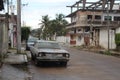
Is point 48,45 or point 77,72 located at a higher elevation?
point 48,45

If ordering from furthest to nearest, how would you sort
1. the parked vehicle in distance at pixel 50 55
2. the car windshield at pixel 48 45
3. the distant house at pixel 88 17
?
1. the distant house at pixel 88 17
2. the car windshield at pixel 48 45
3. the parked vehicle in distance at pixel 50 55

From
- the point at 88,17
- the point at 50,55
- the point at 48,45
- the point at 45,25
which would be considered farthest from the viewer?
the point at 45,25

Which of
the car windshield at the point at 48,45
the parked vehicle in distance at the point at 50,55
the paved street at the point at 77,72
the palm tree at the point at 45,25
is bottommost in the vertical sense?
the paved street at the point at 77,72

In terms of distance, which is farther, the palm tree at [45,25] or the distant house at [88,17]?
the palm tree at [45,25]

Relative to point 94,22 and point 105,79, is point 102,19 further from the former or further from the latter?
point 105,79

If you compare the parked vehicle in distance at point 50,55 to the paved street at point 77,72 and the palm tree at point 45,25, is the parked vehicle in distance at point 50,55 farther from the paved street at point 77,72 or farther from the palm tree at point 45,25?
the palm tree at point 45,25

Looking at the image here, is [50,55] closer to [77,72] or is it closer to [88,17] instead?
[77,72]

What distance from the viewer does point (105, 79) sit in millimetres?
15383

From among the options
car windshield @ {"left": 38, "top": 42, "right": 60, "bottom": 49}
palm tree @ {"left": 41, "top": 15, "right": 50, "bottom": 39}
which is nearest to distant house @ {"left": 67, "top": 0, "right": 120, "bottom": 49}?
palm tree @ {"left": 41, "top": 15, "right": 50, "bottom": 39}

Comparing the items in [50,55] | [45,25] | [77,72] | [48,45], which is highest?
[45,25]

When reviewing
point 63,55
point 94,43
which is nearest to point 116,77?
point 63,55

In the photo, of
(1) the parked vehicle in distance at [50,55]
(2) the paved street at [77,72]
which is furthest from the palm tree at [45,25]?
(2) the paved street at [77,72]

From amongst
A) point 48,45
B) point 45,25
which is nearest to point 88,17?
point 45,25

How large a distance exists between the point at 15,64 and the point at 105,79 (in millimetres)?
7232
